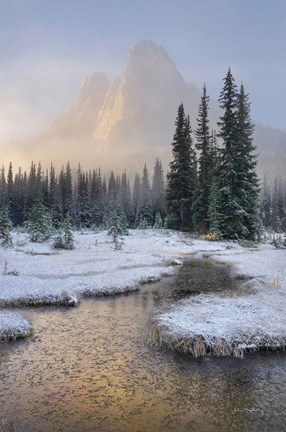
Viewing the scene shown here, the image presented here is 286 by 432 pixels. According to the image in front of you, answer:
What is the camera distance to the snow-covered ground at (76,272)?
1977 centimetres

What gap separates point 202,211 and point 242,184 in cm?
731

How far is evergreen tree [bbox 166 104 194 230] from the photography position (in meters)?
60.1

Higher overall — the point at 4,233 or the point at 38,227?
the point at 38,227

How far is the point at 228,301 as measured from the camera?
1756cm

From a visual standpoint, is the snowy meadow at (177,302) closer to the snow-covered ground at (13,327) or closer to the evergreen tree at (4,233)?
the snow-covered ground at (13,327)

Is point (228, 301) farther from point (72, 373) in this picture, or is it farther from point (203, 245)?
point (203, 245)

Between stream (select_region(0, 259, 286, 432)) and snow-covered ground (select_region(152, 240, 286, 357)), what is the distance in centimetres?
50

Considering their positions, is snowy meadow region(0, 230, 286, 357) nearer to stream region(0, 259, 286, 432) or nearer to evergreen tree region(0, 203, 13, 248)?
stream region(0, 259, 286, 432)

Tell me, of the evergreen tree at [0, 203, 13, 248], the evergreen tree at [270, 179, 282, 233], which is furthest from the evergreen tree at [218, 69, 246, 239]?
the evergreen tree at [270, 179, 282, 233]

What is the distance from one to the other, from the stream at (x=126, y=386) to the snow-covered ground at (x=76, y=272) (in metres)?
4.66

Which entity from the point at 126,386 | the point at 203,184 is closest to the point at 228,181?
the point at 203,184

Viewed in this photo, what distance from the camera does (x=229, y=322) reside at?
47.1 ft

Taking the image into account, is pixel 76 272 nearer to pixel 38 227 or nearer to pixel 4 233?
pixel 4 233

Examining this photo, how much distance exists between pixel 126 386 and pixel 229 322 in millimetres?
5670
